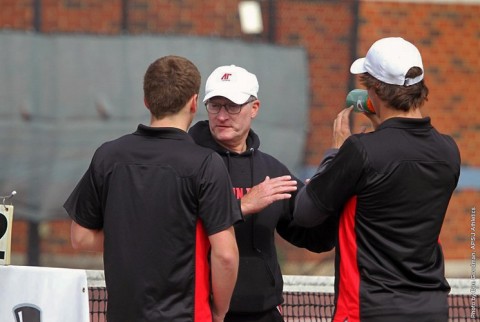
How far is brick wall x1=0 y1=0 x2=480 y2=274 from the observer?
34.2ft

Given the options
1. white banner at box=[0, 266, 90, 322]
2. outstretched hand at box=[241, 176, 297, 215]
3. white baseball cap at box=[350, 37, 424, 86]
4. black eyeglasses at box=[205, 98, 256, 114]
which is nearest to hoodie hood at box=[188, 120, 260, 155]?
black eyeglasses at box=[205, 98, 256, 114]

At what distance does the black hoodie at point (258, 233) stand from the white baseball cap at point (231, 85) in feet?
0.77

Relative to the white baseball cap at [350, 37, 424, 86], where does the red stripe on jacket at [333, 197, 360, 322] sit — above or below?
below

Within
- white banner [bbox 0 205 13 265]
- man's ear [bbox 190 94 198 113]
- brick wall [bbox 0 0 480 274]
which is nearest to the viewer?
man's ear [bbox 190 94 198 113]

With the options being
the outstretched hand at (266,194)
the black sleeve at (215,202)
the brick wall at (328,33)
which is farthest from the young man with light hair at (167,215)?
the brick wall at (328,33)

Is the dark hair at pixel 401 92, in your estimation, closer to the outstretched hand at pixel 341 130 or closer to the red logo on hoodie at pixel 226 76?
the outstretched hand at pixel 341 130

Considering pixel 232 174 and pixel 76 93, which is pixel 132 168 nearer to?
pixel 232 174

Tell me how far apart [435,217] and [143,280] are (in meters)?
1.12

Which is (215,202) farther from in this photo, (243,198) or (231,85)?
(231,85)

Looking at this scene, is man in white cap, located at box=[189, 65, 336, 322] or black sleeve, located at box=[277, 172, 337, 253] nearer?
man in white cap, located at box=[189, 65, 336, 322]

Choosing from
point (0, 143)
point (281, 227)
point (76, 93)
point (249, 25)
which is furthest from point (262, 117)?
point (281, 227)

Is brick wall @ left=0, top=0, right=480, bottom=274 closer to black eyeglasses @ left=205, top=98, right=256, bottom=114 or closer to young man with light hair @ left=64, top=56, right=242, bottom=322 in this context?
black eyeglasses @ left=205, top=98, right=256, bottom=114

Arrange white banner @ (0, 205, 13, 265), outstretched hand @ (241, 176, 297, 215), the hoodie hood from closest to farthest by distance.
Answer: outstretched hand @ (241, 176, 297, 215) < the hoodie hood < white banner @ (0, 205, 13, 265)

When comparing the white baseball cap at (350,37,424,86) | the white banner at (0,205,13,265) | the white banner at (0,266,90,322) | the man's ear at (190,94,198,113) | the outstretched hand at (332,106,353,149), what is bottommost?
the white banner at (0,266,90,322)
